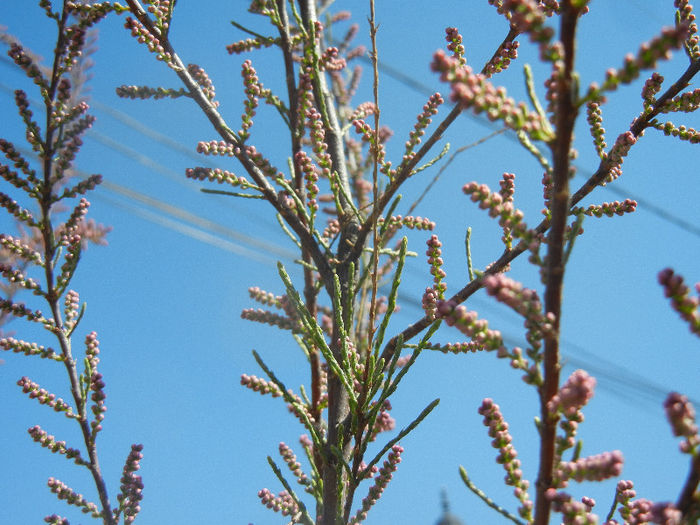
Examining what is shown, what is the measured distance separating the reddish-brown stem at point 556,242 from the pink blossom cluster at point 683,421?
0.20 meters

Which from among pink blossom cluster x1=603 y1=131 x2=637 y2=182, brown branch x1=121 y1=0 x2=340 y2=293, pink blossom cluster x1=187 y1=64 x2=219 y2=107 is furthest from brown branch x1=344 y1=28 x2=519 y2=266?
pink blossom cluster x1=187 y1=64 x2=219 y2=107

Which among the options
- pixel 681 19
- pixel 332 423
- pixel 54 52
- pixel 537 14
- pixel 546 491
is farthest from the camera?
pixel 54 52

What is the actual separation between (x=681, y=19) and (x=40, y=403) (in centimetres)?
283

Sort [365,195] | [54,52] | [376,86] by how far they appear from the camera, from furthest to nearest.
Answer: [365,195] < [54,52] < [376,86]

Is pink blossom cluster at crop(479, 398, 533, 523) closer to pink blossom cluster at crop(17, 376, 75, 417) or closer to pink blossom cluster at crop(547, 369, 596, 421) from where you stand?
pink blossom cluster at crop(547, 369, 596, 421)

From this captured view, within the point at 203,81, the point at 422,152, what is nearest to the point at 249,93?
the point at 203,81

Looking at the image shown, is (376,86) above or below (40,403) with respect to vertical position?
above

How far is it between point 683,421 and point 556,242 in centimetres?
34

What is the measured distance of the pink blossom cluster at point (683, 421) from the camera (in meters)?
0.90

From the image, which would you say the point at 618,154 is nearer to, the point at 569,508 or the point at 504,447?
the point at 504,447

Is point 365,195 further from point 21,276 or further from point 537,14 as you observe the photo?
point 537,14

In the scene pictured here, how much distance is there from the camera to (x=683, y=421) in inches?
35.4

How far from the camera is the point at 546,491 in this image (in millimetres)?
1061

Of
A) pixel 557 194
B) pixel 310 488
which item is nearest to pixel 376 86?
pixel 557 194
